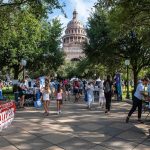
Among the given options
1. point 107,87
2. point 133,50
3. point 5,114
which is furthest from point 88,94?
point 133,50

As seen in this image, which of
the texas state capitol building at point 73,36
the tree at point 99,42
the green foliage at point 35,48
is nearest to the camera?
the tree at point 99,42

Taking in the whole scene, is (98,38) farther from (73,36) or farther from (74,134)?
(73,36)

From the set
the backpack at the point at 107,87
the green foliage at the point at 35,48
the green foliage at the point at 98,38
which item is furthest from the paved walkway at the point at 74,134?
the green foliage at the point at 98,38

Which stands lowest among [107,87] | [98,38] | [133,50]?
[107,87]

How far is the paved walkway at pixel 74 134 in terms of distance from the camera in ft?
30.0

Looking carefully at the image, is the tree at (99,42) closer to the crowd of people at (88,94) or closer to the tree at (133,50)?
the tree at (133,50)

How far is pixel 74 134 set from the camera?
10641 mm

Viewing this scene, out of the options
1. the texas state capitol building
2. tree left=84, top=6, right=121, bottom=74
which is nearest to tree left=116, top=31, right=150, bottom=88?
tree left=84, top=6, right=121, bottom=74

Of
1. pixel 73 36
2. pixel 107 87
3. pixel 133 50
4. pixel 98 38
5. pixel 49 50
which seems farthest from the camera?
pixel 73 36

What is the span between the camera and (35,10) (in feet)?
60.1

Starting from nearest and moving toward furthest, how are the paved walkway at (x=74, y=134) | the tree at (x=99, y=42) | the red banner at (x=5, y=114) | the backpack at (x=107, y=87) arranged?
the paved walkway at (x=74, y=134)
the red banner at (x=5, y=114)
the backpack at (x=107, y=87)
the tree at (x=99, y=42)

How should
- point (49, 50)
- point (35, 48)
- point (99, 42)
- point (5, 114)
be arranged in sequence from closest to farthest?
point (5, 114)
point (99, 42)
point (35, 48)
point (49, 50)

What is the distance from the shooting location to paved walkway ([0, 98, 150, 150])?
9133 millimetres

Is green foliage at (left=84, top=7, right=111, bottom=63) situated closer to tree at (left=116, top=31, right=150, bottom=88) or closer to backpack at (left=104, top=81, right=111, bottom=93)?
tree at (left=116, top=31, right=150, bottom=88)
